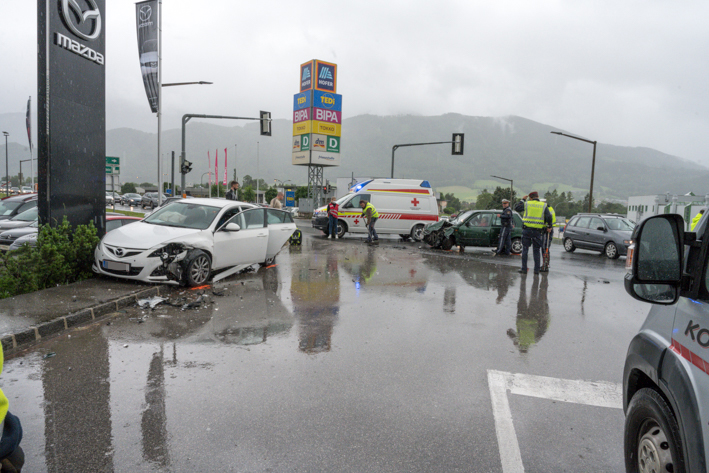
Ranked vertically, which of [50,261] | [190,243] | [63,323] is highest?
[190,243]

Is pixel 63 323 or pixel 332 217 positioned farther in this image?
pixel 332 217

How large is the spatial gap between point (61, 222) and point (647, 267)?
9.05m

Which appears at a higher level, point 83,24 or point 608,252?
point 83,24

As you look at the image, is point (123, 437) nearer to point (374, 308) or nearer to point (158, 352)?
point (158, 352)

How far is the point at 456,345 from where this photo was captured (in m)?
5.65

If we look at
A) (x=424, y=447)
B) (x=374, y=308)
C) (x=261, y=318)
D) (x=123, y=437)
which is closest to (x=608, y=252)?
(x=374, y=308)

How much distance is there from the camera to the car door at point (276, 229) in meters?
10.9

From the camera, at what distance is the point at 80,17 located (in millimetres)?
8469

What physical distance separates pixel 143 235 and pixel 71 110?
2588mm

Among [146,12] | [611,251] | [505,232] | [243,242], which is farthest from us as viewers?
[611,251]

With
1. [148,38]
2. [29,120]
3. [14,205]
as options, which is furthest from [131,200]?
[14,205]

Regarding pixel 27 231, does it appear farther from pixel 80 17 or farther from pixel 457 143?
pixel 457 143

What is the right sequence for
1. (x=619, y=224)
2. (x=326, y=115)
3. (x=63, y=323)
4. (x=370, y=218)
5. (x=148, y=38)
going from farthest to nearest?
1. (x=326, y=115)
2. (x=370, y=218)
3. (x=619, y=224)
4. (x=148, y=38)
5. (x=63, y=323)

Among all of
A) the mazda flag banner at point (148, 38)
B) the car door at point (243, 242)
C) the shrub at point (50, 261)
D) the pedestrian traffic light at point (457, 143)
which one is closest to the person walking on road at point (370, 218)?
the car door at point (243, 242)
